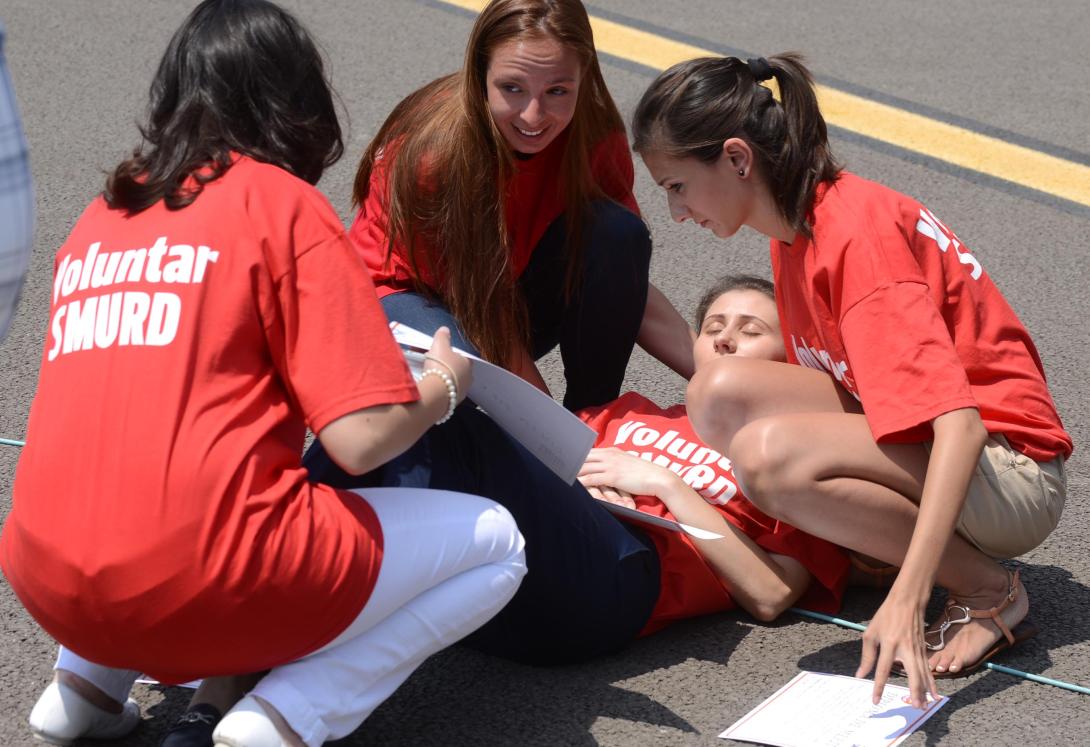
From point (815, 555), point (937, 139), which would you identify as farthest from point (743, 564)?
point (937, 139)

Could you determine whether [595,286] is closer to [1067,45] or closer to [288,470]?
[288,470]

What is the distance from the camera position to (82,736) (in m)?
2.14

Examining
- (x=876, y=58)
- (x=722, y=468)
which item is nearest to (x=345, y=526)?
(x=722, y=468)

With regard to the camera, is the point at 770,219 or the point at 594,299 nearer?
the point at 770,219

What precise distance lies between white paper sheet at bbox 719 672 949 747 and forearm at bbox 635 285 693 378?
1.09 m

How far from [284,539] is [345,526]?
10cm

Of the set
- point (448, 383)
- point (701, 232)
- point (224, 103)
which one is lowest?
point (701, 232)

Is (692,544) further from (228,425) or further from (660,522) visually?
(228,425)

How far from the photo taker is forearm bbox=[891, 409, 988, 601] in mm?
2135

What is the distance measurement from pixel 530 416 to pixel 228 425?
587 mm

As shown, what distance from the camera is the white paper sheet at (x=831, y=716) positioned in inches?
86.0

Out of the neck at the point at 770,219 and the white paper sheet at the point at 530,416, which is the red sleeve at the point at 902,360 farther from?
the white paper sheet at the point at 530,416

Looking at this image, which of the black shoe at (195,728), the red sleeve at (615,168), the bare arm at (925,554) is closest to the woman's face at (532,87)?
the red sleeve at (615,168)

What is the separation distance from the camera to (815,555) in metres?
2.59
